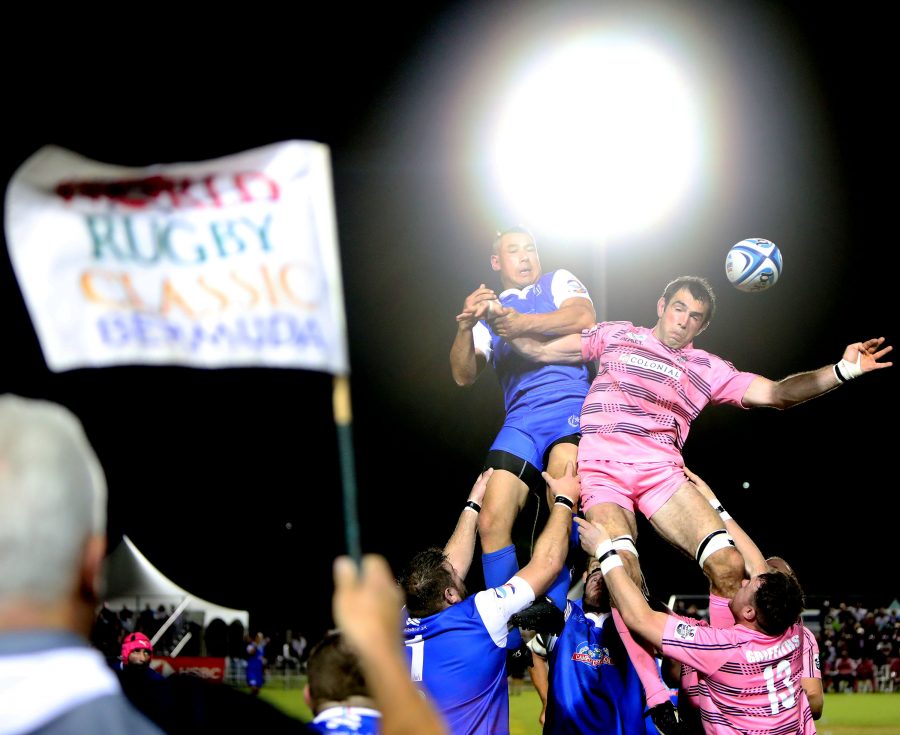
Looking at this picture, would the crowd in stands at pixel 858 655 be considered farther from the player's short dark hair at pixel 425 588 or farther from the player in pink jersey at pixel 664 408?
the player's short dark hair at pixel 425 588

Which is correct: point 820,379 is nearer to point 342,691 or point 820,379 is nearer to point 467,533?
point 467,533

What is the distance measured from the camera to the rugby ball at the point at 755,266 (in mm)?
7227

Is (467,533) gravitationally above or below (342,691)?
below

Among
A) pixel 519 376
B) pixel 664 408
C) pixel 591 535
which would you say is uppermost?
pixel 519 376

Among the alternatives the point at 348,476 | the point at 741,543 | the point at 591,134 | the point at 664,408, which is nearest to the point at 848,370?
the point at 664,408

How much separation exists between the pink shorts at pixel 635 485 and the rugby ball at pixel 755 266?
158cm

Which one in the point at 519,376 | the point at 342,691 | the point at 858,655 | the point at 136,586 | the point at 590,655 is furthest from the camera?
the point at 858,655

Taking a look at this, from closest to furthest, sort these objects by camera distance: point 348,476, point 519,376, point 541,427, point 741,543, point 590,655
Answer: point 348,476
point 590,655
point 741,543
point 541,427
point 519,376

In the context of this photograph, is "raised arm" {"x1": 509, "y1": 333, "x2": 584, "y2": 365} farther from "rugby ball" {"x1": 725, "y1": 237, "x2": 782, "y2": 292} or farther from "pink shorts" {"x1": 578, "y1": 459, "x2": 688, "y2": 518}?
"rugby ball" {"x1": 725, "y1": 237, "x2": 782, "y2": 292}

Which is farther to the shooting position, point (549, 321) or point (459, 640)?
point (549, 321)

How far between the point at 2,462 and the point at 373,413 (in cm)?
2234

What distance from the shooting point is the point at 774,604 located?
5.01 meters

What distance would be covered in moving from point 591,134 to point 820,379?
5.67 m

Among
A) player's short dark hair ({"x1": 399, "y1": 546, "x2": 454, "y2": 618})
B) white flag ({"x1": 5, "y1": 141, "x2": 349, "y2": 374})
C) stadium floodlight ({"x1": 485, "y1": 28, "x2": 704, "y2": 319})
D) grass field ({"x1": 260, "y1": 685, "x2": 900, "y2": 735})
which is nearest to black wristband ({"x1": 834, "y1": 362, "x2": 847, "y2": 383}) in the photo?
player's short dark hair ({"x1": 399, "y1": 546, "x2": 454, "y2": 618})
